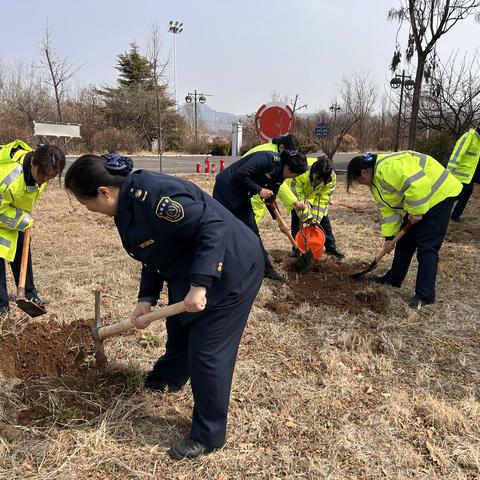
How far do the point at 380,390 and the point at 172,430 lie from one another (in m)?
1.38

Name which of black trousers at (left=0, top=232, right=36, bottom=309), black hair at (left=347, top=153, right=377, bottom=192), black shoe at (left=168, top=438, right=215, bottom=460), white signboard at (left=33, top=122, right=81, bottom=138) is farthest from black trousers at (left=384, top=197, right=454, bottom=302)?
white signboard at (left=33, top=122, right=81, bottom=138)

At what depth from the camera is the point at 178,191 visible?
6.15 ft

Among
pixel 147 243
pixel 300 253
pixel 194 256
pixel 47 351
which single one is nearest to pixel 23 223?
pixel 47 351

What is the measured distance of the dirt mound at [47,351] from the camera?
295 centimetres

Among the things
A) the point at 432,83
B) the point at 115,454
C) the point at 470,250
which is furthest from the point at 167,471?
the point at 432,83

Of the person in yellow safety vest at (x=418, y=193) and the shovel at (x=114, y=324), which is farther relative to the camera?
the person in yellow safety vest at (x=418, y=193)

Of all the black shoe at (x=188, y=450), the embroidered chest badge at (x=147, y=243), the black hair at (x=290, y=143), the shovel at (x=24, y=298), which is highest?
the black hair at (x=290, y=143)

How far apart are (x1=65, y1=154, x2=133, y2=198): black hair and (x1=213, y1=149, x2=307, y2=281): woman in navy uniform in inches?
90.1

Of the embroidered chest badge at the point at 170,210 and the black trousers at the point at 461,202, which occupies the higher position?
the embroidered chest badge at the point at 170,210

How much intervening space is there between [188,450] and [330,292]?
8.32 ft

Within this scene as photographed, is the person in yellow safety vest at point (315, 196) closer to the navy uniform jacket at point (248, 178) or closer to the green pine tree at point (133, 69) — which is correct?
the navy uniform jacket at point (248, 178)

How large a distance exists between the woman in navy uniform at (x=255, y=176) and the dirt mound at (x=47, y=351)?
1.77 metres

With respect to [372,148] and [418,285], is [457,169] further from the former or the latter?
[372,148]

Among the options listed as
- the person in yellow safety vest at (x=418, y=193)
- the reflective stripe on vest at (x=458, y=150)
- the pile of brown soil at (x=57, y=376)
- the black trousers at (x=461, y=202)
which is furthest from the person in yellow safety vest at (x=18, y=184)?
the black trousers at (x=461, y=202)
